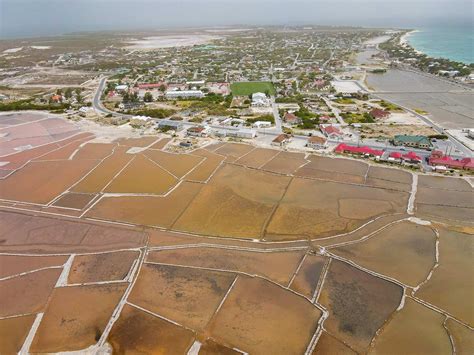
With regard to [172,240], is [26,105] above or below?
below

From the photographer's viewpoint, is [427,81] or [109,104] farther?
[427,81]

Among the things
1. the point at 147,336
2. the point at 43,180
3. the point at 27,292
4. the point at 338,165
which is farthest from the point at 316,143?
the point at 27,292

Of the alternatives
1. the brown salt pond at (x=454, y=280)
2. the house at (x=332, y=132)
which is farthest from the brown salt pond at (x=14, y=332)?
the house at (x=332, y=132)

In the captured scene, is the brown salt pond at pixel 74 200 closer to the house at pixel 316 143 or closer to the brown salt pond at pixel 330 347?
the brown salt pond at pixel 330 347

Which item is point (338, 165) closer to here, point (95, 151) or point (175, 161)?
A: point (175, 161)

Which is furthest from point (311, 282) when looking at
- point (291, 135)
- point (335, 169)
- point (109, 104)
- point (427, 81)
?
point (427, 81)

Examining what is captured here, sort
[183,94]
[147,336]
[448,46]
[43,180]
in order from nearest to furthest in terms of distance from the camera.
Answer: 1. [147,336]
2. [43,180]
3. [183,94]
4. [448,46]

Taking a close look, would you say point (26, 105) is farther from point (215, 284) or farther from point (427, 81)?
point (427, 81)
